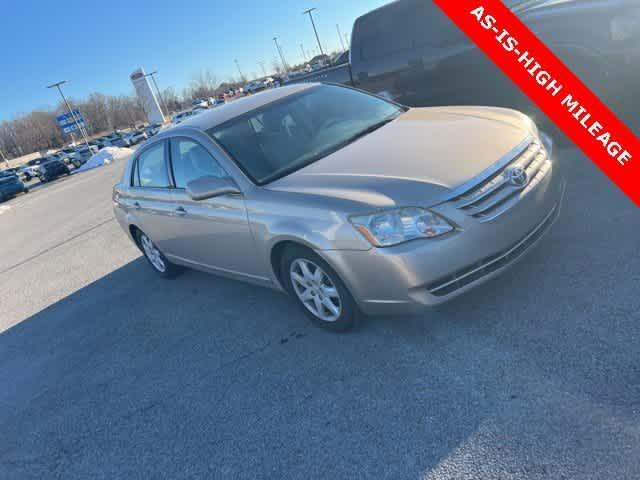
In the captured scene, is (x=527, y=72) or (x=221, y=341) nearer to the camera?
(x=221, y=341)

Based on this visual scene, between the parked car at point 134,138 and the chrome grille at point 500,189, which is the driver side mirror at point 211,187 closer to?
the chrome grille at point 500,189

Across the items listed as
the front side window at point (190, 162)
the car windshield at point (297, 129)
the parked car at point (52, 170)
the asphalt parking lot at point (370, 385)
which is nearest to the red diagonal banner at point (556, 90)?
the asphalt parking lot at point (370, 385)

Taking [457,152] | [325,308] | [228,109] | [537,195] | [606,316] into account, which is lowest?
[606,316]

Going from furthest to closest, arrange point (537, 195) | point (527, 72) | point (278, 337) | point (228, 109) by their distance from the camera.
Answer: point (527, 72) < point (228, 109) < point (278, 337) < point (537, 195)

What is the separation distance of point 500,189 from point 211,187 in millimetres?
1991

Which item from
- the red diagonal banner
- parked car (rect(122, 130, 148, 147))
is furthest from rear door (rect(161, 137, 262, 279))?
parked car (rect(122, 130, 148, 147))

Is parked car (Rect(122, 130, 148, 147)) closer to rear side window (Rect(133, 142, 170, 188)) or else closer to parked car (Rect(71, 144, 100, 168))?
parked car (Rect(71, 144, 100, 168))

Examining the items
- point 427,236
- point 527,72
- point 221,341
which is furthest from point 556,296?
point 527,72

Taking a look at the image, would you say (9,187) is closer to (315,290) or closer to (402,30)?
(402,30)

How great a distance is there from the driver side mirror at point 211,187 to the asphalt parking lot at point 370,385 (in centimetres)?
114

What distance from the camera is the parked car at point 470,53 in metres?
4.67

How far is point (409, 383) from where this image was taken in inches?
114

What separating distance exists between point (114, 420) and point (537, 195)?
3.22m

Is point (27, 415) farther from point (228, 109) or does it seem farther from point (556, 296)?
point (556, 296)
